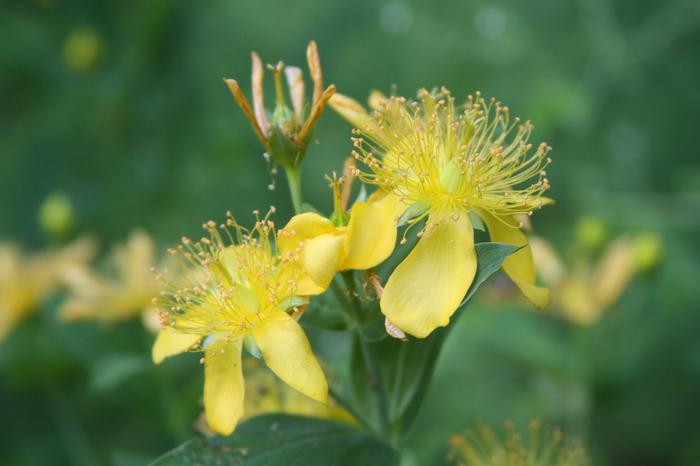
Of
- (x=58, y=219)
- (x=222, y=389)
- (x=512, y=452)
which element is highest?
(x=58, y=219)

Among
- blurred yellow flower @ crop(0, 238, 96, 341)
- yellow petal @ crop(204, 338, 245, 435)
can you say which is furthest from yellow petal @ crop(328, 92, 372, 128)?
blurred yellow flower @ crop(0, 238, 96, 341)

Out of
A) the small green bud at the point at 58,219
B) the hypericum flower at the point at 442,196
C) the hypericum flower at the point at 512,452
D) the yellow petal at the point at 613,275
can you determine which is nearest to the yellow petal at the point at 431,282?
the hypericum flower at the point at 442,196

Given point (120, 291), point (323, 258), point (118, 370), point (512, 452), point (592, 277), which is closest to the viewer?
point (323, 258)

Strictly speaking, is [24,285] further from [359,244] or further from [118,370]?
[359,244]

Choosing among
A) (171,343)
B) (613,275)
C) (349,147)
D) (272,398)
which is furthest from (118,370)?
A: (349,147)

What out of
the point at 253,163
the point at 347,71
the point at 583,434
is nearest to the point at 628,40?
the point at 347,71

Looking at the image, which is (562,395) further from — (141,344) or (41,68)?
(41,68)

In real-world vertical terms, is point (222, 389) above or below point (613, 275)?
above
